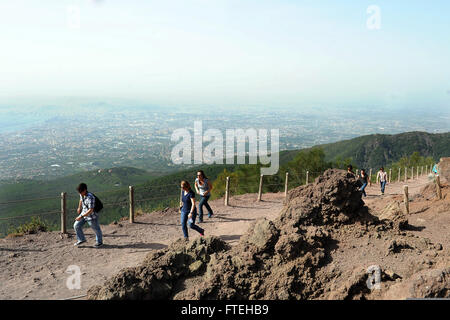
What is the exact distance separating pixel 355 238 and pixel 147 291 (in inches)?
143

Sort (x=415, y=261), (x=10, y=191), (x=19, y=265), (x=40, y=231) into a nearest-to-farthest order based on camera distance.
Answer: (x=415, y=261), (x=19, y=265), (x=40, y=231), (x=10, y=191)

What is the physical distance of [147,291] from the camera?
14.3ft

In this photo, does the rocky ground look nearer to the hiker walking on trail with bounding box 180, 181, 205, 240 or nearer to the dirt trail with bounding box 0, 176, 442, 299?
the dirt trail with bounding box 0, 176, 442, 299

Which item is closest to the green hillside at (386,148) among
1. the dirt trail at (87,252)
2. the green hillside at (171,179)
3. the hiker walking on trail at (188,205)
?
the green hillside at (171,179)

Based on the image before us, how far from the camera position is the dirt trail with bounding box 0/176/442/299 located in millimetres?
6109

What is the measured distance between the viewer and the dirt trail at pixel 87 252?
6109mm

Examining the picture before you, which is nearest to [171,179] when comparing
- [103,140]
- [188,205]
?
[188,205]

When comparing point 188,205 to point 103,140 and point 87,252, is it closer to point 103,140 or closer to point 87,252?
point 87,252

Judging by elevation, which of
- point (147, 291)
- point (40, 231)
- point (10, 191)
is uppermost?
point (147, 291)

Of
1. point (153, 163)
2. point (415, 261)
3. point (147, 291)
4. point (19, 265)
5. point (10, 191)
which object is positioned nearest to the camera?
point (147, 291)

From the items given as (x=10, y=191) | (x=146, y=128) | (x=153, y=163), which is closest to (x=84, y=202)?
(x=10, y=191)

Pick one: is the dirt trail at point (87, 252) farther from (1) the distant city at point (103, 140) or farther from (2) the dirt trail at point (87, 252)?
(1) the distant city at point (103, 140)

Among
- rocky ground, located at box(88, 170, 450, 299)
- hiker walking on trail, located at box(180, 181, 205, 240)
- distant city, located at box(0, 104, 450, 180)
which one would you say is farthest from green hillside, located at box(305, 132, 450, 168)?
rocky ground, located at box(88, 170, 450, 299)

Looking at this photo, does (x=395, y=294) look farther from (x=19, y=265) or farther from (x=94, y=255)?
(x=19, y=265)
